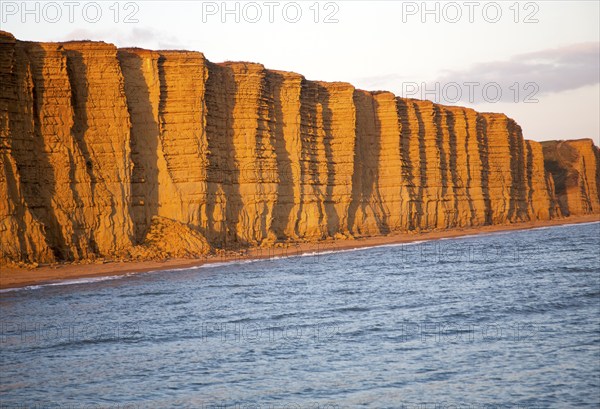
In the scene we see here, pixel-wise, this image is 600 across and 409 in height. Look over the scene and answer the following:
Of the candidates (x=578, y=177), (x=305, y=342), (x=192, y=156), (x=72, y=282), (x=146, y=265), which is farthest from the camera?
(x=578, y=177)

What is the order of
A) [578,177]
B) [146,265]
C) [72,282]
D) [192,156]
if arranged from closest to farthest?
[72,282] → [146,265] → [192,156] → [578,177]

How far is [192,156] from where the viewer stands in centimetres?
3891

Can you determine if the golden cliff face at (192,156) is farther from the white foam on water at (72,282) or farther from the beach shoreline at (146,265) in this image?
the white foam on water at (72,282)

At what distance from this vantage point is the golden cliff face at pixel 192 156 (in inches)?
1256

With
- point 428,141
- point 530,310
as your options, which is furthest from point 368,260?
point 428,141

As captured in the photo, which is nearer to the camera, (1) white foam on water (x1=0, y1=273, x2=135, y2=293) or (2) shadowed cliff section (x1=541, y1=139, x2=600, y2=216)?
(1) white foam on water (x1=0, y1=273, x2=135, y2=293)

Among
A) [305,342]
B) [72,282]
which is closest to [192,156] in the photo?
[72,282]

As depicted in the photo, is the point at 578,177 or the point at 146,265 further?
the point at 578,177

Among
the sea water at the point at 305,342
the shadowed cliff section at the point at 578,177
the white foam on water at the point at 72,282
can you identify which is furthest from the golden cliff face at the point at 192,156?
the shadowed cliff section at the point at 578,177

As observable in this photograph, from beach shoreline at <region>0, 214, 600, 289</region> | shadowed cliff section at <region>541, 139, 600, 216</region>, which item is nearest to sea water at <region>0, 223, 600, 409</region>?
beach shoreline at <region>0, 214, 600, 289</region>

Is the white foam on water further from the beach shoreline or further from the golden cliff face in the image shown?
the golden cliff face

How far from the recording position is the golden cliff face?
31891mm

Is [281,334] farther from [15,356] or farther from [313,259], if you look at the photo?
[313,259]

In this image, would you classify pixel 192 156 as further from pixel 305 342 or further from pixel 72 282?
pixel 305 342
